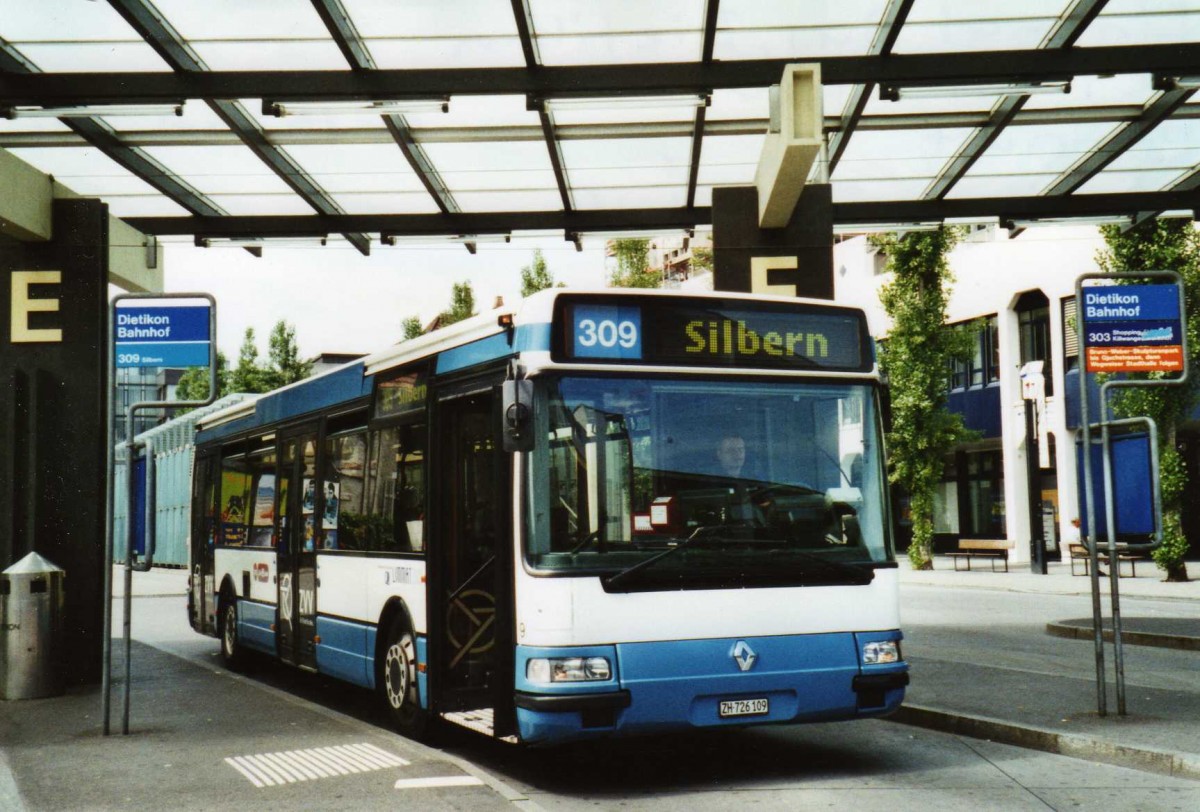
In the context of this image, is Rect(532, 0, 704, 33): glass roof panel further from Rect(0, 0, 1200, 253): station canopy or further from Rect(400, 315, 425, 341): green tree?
Rect(400, 315, 425, 341): green tree

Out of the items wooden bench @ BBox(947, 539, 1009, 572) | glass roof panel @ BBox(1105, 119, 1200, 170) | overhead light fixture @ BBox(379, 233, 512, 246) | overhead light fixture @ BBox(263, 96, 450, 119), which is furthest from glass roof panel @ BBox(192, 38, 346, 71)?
wooden bench @ BBox(947, 539, 1009, 572)

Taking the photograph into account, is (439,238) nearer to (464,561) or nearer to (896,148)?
(896,148)

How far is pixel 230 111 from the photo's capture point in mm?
11961

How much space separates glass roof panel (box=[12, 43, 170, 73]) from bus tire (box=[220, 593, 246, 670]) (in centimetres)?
625

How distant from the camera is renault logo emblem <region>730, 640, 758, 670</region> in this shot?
7.73 m

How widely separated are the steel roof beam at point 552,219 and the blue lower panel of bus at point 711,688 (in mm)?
8144

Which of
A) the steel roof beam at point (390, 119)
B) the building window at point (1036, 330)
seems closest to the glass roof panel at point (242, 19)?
the steel roof beam at point (390, 119)

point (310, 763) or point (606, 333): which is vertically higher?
point (606, 333)

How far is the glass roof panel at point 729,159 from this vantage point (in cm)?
1336

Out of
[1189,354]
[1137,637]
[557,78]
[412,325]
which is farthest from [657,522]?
[412,325]

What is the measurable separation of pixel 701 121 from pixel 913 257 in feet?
80.0

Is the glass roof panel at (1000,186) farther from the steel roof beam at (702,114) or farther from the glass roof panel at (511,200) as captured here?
the glass roof panel at (511,200)

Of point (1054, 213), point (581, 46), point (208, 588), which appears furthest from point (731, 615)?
point (208, 588)

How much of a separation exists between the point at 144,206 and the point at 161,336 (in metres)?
5.20
